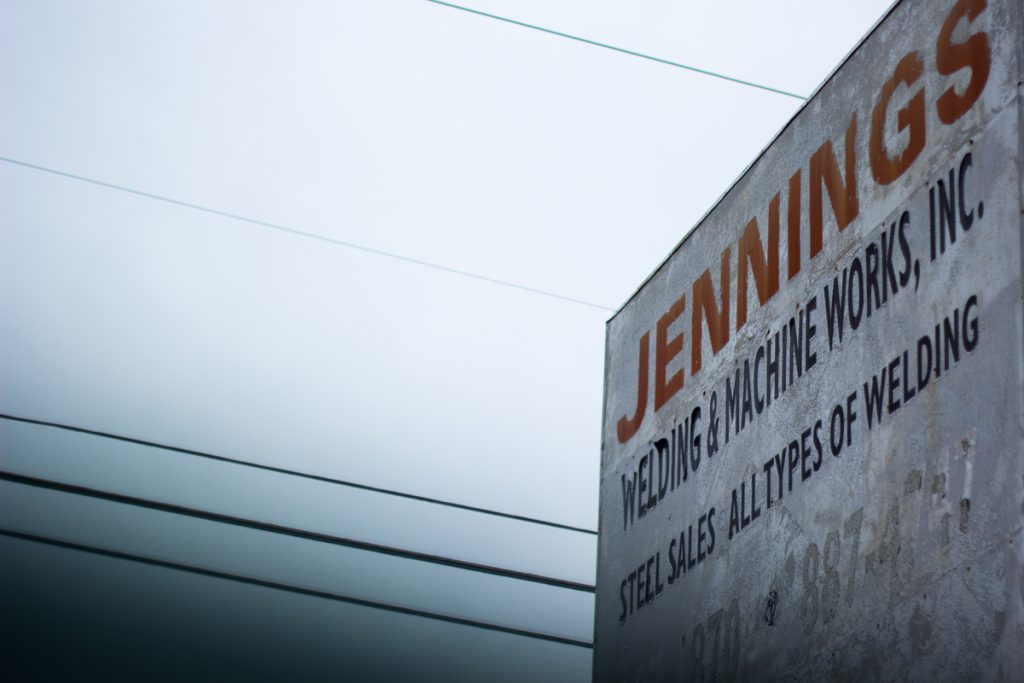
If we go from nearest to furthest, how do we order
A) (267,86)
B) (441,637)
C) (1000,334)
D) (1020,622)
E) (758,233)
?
(1020,622), (1000,334), (758,233), (267,86), (441,637)

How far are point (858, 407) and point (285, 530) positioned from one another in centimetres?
851

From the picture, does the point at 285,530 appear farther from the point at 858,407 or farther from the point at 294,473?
the point at 858,407

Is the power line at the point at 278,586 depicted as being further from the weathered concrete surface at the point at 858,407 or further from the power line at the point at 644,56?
the weathered concrete surface at the point at 858,407

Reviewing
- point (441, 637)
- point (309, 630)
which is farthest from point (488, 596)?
point (309, 630)

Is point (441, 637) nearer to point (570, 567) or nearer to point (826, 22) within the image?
point (570, 567)

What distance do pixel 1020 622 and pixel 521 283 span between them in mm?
9179

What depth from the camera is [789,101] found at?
14039 mm

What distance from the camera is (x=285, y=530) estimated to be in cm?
→ 1454

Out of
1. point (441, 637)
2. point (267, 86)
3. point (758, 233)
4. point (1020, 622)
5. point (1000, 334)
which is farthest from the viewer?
point (441, 637)

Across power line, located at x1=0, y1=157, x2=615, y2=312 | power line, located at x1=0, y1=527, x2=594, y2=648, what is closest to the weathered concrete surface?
power line, located at x1=0, y1=157, x2=615, y2=312

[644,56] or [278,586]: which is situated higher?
[644,56]

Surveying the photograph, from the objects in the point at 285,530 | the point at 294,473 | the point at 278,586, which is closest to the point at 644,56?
the point at 294,473

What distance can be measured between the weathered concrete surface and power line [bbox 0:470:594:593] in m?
5.72

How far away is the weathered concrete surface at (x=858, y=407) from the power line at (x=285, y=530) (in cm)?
572
